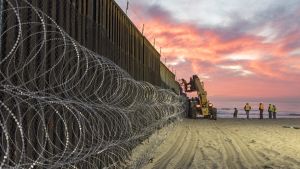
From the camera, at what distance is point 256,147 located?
57.2ft

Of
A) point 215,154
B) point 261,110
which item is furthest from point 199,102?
point 215,154

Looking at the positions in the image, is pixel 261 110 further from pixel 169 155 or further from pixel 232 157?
pixel 169 155

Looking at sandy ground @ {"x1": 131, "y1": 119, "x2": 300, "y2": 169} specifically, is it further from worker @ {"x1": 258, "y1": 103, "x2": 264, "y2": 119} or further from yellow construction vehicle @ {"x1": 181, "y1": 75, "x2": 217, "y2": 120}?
worker @ {"x1": 258, "y1": 103, "x2": 264, "y2": 119}

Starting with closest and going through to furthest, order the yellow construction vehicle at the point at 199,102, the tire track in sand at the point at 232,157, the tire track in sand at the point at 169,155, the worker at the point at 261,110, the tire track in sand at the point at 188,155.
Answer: the tire track in sand at the point at 169,155 → the tire track in sand at the point at 188,155 → the tire track in sand at the point at 232,157 → the yellow construction vehicle at the point at 199,102 → the worker at the point at 261,110

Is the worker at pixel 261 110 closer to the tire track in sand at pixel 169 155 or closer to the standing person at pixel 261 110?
the standing person at pixel 261 110

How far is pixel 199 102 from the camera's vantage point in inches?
1521

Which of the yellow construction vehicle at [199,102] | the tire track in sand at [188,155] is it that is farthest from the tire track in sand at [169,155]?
the yellow construction vehicle at [199,102]

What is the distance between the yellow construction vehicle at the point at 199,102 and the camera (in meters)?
38.0

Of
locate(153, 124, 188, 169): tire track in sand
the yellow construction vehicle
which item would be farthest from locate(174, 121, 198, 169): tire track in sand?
the yellow construction vehicle

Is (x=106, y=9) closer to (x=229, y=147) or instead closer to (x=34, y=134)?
(x=34, y=134)

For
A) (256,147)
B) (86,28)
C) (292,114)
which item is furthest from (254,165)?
(292,114)

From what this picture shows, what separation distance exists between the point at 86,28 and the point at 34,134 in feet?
10.9

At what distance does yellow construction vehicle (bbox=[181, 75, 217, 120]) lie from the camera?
38.0 meters

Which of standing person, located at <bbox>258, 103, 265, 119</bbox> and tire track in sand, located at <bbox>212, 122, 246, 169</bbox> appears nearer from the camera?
tire track in sand, located at <bbox>212, 122, 246, 169</bbox>
